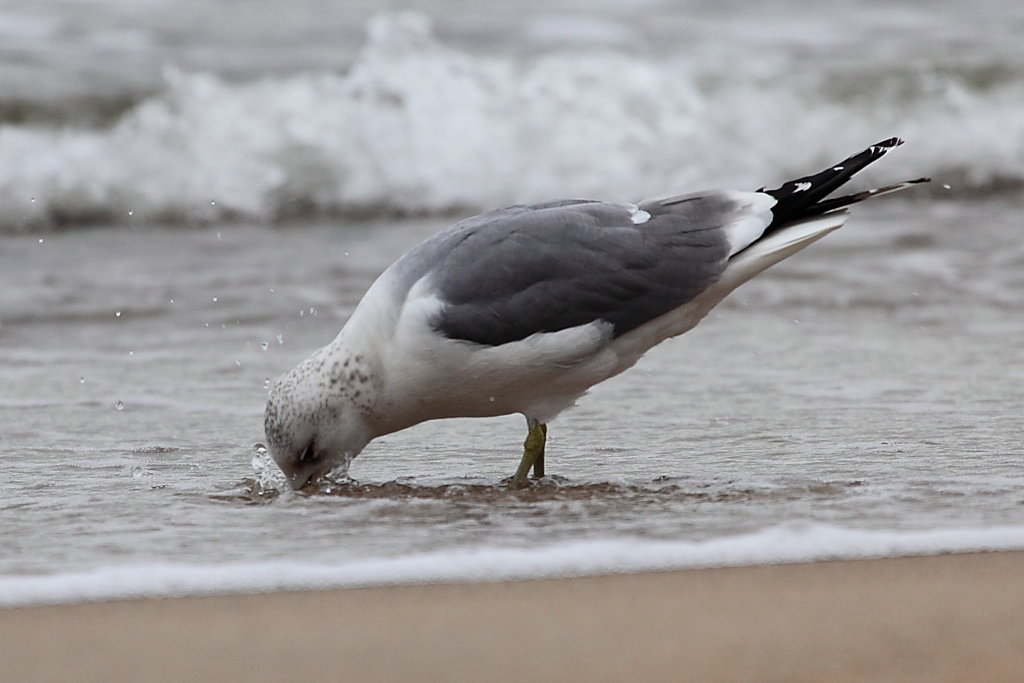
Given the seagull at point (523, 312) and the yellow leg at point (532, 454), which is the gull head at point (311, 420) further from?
the yellow leg at point (532, 454)

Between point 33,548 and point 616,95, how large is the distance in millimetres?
7046

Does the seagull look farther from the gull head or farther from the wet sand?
the wet sand

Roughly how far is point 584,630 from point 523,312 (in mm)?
1283

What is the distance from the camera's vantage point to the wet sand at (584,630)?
2455 millimetres

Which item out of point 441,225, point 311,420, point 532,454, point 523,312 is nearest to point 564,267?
point 523,312

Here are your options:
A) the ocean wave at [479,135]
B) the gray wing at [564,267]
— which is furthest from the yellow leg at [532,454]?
the ocean wave at [479,135]

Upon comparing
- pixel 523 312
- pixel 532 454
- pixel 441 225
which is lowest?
pixel 532 454

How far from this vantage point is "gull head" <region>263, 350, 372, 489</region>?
379 cm

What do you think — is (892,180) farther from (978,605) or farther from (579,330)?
(978,605)

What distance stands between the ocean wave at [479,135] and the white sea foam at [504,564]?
546cm

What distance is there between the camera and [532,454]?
12.9 feet

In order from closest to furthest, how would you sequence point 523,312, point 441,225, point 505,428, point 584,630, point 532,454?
point 584,630, point 523,312, point 532,454, point 505,428, point 441,225

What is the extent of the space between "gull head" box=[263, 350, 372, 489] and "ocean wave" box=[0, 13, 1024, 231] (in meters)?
4.56

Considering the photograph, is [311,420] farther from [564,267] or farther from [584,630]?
[584,630]
